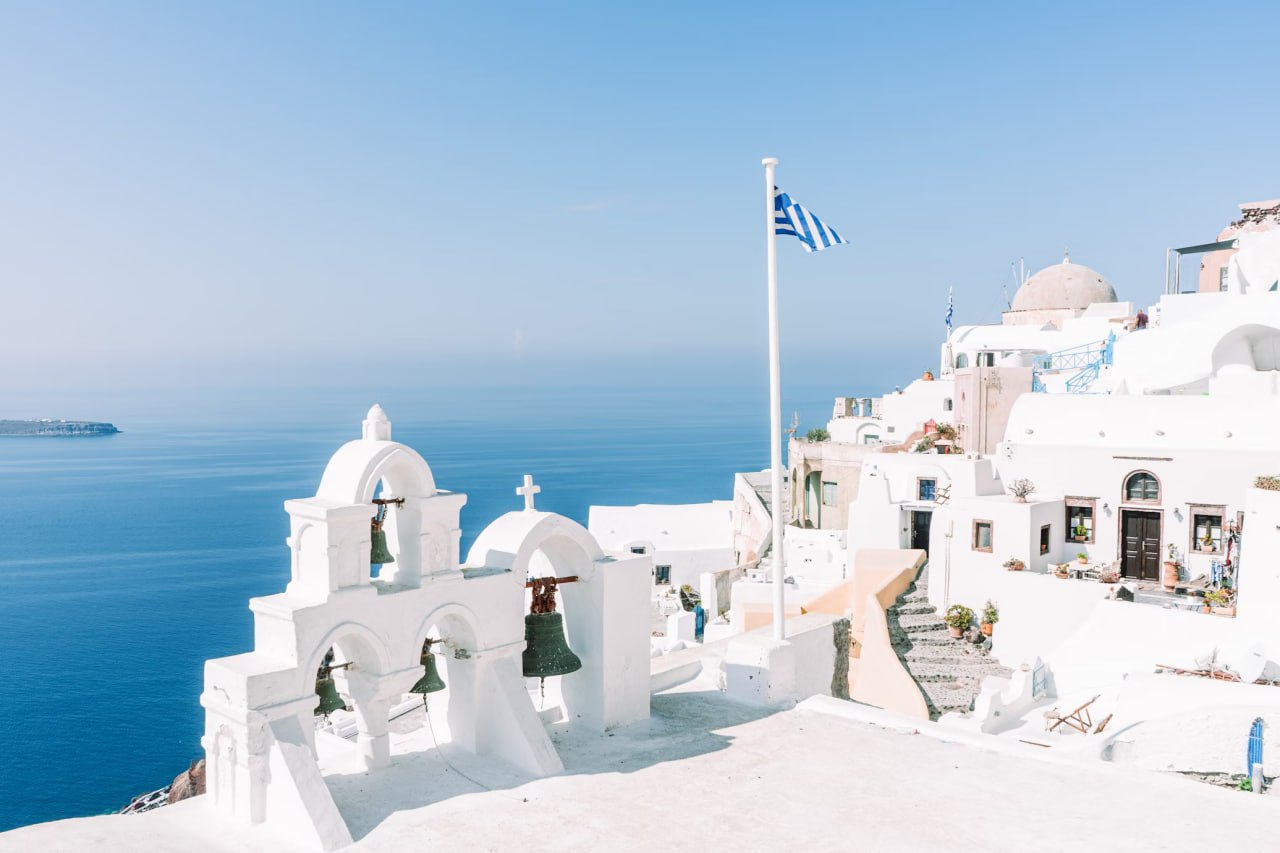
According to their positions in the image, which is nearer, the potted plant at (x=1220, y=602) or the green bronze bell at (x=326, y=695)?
the green bronze bell at (x=326, y=695)

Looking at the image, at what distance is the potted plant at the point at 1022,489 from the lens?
890 inches

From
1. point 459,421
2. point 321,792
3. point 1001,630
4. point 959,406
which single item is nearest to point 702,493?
point 959,406

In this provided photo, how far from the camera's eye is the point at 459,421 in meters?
190

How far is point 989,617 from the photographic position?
2231cm

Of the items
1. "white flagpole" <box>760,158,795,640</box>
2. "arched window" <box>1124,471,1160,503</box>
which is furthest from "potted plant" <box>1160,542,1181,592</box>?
"white flagpole" <box>760,158,795,640</box>

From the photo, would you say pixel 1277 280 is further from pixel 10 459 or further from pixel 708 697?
pixel 10 459

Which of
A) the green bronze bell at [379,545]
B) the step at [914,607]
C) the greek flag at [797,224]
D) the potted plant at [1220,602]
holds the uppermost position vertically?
the greek flag at [797,224]

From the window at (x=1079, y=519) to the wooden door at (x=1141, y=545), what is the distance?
0.72 metres

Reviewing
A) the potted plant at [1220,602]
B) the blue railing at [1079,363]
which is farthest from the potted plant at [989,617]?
the blue railing at [1079,363]

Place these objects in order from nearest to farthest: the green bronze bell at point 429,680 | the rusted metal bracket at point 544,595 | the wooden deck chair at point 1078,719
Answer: the green bronze bell at point 429,680
the rusted metal bracket at point 544,595
the wooden deck chair at point 1078,719

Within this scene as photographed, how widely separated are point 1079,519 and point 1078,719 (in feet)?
27.1

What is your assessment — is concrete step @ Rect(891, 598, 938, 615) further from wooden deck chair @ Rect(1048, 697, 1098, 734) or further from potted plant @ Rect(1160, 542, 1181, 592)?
wooden deck chair @ Rect(1048, 697, 1098, 734)

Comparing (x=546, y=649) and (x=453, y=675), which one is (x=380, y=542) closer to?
(x=453, y=675)

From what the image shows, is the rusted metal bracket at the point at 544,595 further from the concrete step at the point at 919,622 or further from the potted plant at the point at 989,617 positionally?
the potted plant at the point at 989,617
